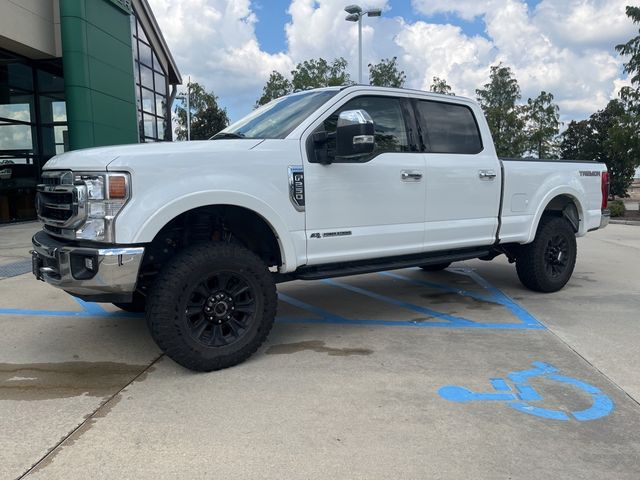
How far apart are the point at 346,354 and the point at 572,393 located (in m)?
1.63

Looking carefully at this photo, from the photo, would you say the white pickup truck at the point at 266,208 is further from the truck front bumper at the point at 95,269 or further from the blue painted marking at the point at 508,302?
the blue painted marking at the point at 508,302

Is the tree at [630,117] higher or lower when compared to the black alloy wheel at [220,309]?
higher

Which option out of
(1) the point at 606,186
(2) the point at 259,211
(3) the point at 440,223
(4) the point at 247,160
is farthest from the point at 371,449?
(1) the point at 606,186

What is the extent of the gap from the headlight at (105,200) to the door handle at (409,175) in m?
2.35

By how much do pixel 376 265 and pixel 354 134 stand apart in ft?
4.24

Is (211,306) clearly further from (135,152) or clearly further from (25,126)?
(25,126)

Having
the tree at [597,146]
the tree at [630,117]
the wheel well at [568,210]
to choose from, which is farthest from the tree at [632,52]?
the wheel well at [568,210]

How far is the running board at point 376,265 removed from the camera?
4281 mm

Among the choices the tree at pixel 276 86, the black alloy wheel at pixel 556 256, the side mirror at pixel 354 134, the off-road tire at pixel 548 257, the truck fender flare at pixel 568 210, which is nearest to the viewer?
the side mirror at pixel 354 134

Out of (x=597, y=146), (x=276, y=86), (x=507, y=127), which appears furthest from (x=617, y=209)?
(x=597, y=146)

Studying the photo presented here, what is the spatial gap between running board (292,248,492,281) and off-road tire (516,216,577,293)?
0.85 m

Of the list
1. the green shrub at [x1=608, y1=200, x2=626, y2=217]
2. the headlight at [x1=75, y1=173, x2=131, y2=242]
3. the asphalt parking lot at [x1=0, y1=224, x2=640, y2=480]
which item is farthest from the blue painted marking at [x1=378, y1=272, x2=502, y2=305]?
the green shrub at [x1=608, y1=200, x2=626, y2=217]

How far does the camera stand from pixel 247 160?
3.79 m

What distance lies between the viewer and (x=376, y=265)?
15.2 ft
